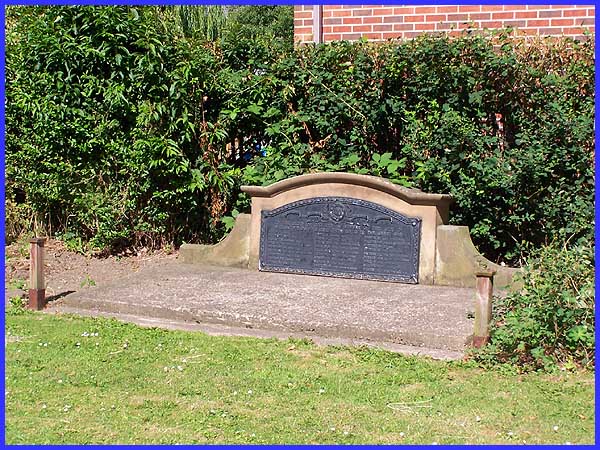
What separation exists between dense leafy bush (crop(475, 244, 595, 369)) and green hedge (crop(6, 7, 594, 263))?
8.29 ft

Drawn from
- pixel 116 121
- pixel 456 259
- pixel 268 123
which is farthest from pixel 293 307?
pixel 116 121

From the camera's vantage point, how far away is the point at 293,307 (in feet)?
23.4

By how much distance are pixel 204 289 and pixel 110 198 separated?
2.78 m

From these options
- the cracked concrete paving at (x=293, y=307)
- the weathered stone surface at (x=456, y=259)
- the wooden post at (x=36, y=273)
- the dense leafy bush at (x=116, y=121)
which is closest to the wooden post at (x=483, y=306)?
the cracked concrete paving at (x=293, y=307)

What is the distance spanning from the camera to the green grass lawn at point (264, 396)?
4.37m

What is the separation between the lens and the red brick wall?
9.97 metres

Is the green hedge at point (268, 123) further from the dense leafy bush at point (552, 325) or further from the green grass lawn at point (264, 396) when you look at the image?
the green grass lawn at point (264, 396)

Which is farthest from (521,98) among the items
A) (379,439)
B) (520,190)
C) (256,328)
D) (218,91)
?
(379,439)

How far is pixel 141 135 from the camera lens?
9.53m

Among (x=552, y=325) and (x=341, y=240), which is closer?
(x=552, y=325)

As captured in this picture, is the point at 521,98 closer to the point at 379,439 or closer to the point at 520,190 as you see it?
the point at 520,190

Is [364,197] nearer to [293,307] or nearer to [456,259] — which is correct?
[456,259]

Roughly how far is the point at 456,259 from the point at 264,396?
3551mm

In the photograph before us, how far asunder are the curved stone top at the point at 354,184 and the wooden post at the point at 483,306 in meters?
2.28
